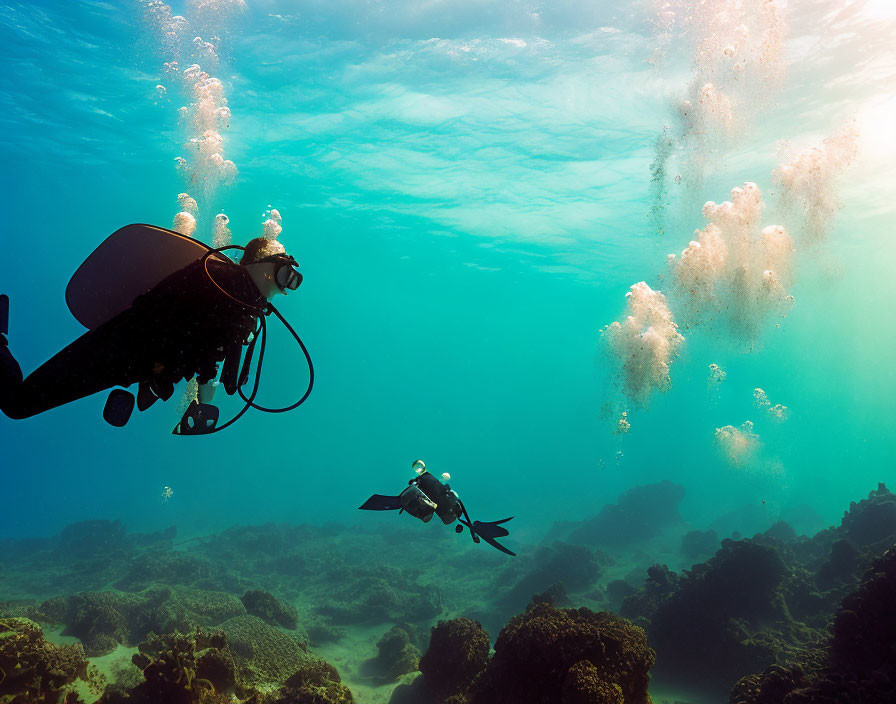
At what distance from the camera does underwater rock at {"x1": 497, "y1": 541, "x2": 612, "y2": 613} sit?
648 inches

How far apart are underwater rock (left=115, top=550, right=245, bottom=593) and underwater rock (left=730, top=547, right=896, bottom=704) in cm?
1806

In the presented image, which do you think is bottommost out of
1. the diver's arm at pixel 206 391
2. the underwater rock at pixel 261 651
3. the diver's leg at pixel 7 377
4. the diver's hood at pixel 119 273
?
the underwater rock at pixel 261 651

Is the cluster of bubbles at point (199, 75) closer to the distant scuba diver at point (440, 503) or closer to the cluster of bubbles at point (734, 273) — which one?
the cluster of bubbles at point (734, 273)

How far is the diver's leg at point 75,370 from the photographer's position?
118 inches

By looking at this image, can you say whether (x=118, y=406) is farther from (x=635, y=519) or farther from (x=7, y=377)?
(x=635, y=519)

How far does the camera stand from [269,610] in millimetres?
12906

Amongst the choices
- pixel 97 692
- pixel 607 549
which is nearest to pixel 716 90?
pixel 607 549

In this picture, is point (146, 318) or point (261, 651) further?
point (261, 651)

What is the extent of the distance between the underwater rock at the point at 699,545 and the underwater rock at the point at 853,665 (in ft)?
57.0

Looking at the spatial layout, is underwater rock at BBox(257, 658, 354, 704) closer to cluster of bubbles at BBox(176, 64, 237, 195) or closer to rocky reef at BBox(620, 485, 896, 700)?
rocky reef at BBox(620, 485, 896, 700)

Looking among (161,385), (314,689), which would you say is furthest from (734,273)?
(161,385)

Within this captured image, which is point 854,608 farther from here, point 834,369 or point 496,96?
point 834,369

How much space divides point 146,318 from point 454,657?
22.9 feet

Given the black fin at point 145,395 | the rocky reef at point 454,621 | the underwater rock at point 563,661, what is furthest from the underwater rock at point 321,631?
the black fin at point 145,395
